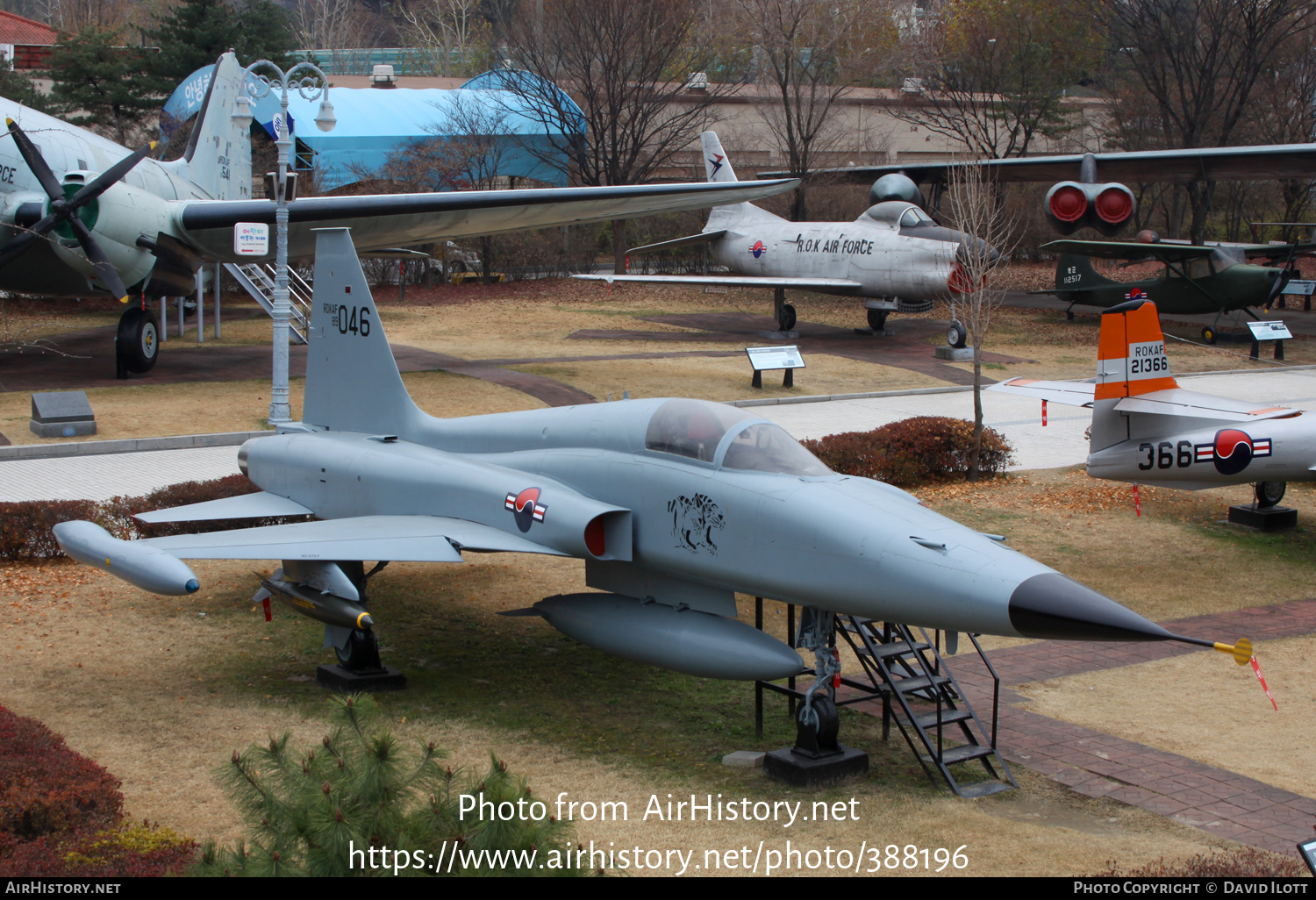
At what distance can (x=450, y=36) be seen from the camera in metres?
90.6

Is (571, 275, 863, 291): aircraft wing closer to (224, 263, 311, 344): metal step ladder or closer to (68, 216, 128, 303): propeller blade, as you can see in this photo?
(224, 263, 311, 344): metal step ladder

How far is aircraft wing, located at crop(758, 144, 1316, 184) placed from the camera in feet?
108

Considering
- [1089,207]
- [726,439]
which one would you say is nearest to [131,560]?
[726,439]

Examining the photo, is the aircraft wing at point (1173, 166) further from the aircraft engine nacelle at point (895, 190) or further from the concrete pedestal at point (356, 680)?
the concrete pedestal at point (356, 680)

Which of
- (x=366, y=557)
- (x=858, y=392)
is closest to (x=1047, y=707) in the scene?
(x=366, y=557)

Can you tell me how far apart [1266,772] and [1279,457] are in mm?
7652

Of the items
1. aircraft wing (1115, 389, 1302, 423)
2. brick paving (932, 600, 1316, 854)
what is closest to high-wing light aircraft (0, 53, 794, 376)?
aircraft wing (1115, 389, 1302, 423)

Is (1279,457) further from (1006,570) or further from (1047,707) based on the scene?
(1006,570)

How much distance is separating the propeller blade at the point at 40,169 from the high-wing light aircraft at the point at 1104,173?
66.4 feet

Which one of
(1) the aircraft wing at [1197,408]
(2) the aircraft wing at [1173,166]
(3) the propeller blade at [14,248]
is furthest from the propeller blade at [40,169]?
(2) the aircraft wing at [1173,166]

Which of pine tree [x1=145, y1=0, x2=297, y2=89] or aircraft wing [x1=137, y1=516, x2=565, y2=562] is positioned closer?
aircraft wing [x1=137, y1=516, x2=565, y2=562]

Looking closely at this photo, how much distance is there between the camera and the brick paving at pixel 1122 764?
7570mm

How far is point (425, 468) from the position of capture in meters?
10.7

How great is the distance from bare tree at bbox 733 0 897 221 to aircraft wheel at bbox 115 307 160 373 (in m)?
29.3
